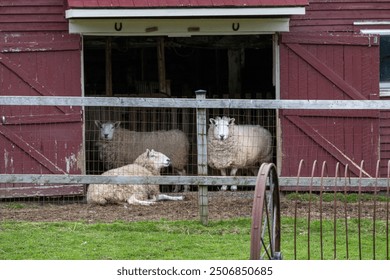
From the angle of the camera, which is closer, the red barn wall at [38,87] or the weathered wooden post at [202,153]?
the weathered wooden post at [202,153]

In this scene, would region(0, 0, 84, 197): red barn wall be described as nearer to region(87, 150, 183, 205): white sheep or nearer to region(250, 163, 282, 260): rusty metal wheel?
region(87, 150, 183, 205): white sheep

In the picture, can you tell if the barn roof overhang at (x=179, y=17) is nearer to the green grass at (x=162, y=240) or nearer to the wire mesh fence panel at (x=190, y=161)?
the wire mesh fence panel at (x=190, y=161)

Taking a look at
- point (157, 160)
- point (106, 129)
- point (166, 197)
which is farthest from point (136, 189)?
point (106, 129)

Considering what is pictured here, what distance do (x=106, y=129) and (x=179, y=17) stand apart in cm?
→ 323

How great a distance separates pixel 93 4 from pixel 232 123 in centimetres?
344

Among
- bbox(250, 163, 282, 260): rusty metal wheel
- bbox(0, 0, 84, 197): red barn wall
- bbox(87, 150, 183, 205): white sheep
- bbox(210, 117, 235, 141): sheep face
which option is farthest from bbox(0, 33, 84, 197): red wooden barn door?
bbox(250, 163, 282, 260): rusty metal wheel

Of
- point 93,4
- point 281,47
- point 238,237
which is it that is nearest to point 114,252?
point 238,237

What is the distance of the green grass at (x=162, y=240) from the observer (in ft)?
38.2

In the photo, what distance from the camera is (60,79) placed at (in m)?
16.2

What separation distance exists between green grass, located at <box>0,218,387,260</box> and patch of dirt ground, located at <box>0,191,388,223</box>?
0.61 meters

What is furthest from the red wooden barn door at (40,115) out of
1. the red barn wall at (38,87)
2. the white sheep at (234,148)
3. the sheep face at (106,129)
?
the white sheep at (234,148)

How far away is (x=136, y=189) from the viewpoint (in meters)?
15.9

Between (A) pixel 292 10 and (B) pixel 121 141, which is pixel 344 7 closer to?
(A) pixel 292 10

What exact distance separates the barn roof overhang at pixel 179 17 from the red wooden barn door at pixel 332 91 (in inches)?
25.3
